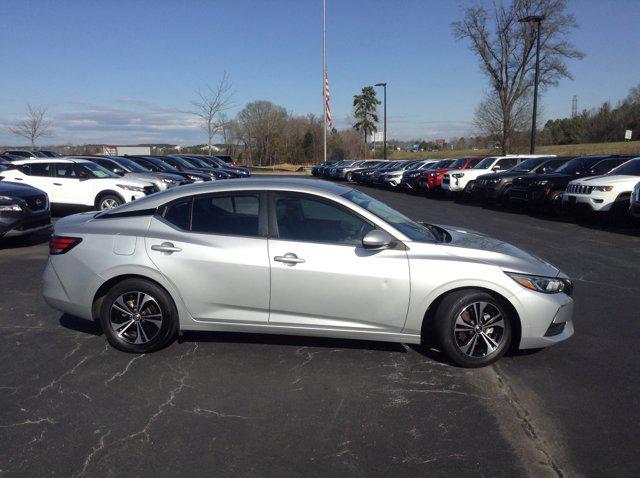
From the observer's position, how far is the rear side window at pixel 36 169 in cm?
1386

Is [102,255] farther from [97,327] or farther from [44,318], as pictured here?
[44,318]

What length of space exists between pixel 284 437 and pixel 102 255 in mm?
2394

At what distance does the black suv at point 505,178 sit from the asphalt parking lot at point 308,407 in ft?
39.6

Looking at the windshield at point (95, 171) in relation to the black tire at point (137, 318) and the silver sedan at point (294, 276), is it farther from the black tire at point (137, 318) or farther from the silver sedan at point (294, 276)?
the black tire at point (137, 318)

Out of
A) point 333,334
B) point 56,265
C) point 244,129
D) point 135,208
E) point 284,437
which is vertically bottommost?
point 284,437

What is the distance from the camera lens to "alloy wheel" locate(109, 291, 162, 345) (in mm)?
4758

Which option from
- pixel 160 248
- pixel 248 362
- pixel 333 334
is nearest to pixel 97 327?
pixel 160 248

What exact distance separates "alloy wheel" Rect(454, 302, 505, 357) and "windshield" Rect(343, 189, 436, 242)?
72 cm

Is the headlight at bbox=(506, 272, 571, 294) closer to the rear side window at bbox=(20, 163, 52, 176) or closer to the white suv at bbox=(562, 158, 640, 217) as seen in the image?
the white suv at bbox=(562, 158, 640, 217)

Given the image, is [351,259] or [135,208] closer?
[351,259]

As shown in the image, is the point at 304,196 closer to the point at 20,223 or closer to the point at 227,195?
the point at 227,195

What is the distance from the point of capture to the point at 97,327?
5.62m

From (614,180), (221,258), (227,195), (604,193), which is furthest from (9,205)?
(614,180)

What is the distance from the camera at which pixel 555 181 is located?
603 inches
